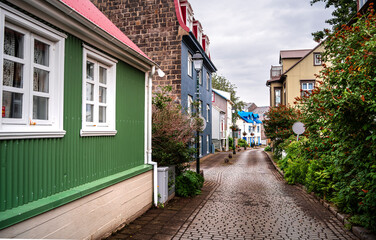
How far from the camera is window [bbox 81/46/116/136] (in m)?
5.22

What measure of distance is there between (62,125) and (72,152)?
20.9 inches

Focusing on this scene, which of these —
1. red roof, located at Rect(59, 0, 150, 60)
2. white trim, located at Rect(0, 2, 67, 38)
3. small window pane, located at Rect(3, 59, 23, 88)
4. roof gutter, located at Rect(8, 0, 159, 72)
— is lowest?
small window pane, located at Rect(3, 59, 23, 88)

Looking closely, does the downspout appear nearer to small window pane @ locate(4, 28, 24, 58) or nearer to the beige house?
small window pane @ locate(4, 28, 24, 58)

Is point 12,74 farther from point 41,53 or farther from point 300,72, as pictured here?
point 300,72

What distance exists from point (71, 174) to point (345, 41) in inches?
232

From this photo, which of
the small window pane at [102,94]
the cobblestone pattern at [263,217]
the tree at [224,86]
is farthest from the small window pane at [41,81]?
the tree at [224,86]

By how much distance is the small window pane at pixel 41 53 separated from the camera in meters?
4.12

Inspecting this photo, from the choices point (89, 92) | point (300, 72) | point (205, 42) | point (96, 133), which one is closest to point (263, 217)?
point (96, 133)

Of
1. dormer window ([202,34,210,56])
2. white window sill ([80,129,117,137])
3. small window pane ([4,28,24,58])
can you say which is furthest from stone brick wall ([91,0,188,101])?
small window pane ([4,28,24,58])

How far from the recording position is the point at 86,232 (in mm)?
4898

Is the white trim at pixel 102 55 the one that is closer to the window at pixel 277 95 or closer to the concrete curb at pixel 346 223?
the concrete curb at pixel 346 223

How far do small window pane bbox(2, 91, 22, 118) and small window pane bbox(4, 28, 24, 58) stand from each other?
1.73 ft

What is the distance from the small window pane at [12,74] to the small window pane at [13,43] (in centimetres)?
13

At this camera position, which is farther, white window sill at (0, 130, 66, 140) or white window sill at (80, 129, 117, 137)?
white window sill at (80, 129, 117, 137)
